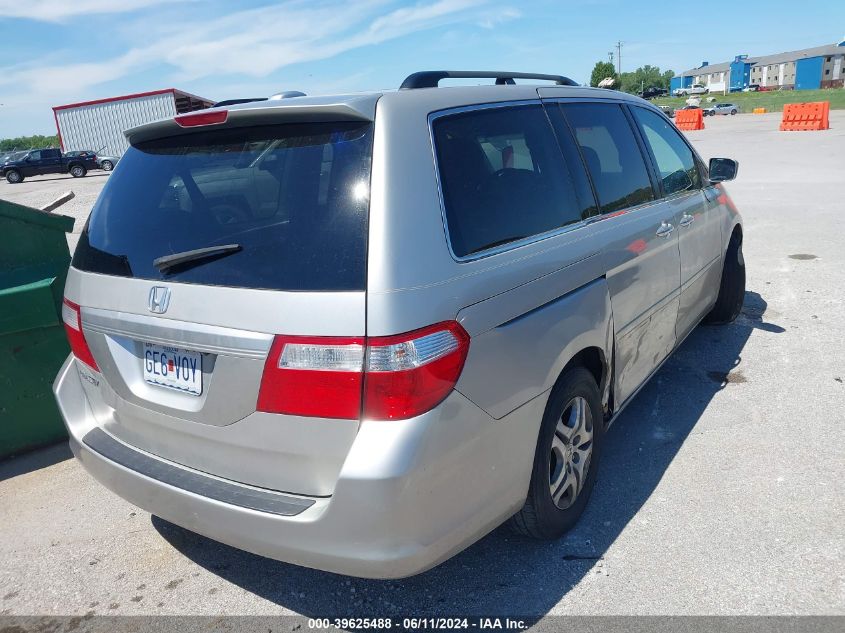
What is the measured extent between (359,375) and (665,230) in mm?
2408

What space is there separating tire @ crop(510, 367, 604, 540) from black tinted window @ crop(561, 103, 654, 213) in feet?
3.13

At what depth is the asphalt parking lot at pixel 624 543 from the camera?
2.60 meters

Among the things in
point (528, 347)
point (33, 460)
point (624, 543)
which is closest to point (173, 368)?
point (528, 347)

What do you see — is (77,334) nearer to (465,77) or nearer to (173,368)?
(173,368)

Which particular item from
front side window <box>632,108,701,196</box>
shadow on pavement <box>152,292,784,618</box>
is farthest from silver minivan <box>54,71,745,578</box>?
front side window <box>632,108,701,196</box>

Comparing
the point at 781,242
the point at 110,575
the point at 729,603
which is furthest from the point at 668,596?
the point at 781,242

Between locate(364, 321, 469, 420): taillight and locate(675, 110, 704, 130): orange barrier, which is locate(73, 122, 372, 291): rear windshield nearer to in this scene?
locate(364, 321, 469, 420): taillight

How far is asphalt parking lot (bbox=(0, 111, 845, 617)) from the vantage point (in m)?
2.60

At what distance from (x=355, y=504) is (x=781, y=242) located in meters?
8.17

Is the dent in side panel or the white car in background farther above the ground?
the dent in side panel

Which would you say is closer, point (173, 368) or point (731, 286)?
point (173, 368)

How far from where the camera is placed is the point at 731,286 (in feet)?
17.6

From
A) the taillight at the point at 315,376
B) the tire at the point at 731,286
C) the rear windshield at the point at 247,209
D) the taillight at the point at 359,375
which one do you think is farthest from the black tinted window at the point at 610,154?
the tire at the point at 731,286

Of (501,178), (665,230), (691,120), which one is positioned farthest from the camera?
(691,120)
